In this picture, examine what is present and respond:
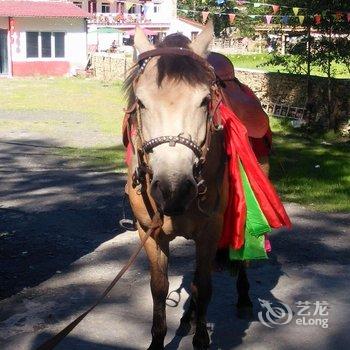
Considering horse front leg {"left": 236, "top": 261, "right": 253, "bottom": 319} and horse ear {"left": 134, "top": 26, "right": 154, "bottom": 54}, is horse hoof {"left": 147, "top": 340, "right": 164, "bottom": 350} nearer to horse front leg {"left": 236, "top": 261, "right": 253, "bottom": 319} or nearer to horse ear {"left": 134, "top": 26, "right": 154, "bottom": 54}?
horse front leg {"left": 236, "top": 261, "right": 253, "bottom": 319}

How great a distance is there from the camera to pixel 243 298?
5.05 metres

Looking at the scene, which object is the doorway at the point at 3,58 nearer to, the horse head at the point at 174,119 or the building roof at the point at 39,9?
the building roof at the point at 39,9

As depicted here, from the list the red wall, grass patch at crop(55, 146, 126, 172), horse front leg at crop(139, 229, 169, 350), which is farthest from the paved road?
the red wall

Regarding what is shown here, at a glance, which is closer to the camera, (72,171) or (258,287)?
(258,287)

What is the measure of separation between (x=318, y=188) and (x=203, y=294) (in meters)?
6.07

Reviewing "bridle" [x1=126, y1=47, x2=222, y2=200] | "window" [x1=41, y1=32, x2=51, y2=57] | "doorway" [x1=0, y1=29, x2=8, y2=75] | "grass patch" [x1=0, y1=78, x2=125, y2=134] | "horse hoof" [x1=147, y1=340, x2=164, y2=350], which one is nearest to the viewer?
"bridle" [x1=126, y1=47, x2=222, y2=200]

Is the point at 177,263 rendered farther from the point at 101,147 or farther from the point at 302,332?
the point at 101,147

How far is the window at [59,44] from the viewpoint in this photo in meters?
36.8

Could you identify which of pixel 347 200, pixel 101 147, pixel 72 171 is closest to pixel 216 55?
pixel 347 200

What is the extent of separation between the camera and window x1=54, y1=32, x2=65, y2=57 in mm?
36812

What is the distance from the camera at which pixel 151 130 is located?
3.18 meters

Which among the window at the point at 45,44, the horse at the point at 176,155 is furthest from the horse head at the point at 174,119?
the window at the point at 45,44

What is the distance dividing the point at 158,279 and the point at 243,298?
120cm

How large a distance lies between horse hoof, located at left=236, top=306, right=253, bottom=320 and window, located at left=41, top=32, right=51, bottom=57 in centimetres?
3339
